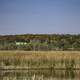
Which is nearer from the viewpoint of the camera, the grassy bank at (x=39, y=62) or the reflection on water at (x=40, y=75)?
the reflection on water at (x=40, y=75)

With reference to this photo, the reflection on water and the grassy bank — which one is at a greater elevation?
the grassy bank

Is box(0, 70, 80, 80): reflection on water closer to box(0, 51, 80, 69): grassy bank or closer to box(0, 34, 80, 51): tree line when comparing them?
box(0, 51, 80, 69): grassy bank

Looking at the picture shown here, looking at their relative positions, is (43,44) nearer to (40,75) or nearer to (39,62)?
(39,62)

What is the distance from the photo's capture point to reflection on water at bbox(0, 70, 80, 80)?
2423 centimetres

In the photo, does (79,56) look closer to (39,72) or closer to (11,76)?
(39,72)

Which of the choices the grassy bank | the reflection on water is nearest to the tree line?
the grassy bank

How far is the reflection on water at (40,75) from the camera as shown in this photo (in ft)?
79.5

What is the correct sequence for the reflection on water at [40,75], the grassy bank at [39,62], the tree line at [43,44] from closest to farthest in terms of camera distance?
1. the reflection on water at [40,75]
2. the grassy bank at [39,62]
3. the tree line at [43,44]

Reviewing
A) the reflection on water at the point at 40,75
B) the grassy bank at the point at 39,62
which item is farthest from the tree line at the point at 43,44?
the reflection on water at the point at 40,75

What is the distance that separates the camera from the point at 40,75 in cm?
2541

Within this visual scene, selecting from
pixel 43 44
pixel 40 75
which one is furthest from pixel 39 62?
pixel 43 44

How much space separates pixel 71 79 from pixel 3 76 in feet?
13.5

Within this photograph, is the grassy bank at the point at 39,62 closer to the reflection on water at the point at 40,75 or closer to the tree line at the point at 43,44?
the reflection on water at the point at 40,75

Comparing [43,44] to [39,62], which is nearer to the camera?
[39,62]
